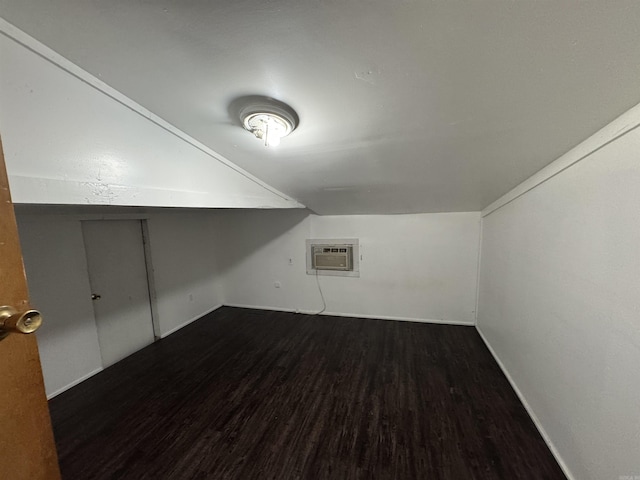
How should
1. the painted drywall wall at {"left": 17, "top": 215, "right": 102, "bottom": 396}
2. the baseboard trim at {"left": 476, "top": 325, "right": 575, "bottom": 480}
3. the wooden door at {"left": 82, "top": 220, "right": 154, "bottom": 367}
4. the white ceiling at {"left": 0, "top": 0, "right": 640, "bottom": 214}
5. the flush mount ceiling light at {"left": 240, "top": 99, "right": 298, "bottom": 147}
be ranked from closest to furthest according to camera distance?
1. the white ceiling at {"left": 0, "top": 0, "right": 640, "bottom": 214}
2. the flush mount ceiling light at {"left": 240, "top": 99, "right": 298, "bottom": 147}
3. the baseboard trim at {"left": 476, "top": 325, "right": 575, "bottom": 480}
4. the painted drywall wall at {"left": 17, "top": 215, "right": 102, "bottom": 396}
5. the wooden door at {"left": 82, "top": 220, "right": 154, "bottom": 367}

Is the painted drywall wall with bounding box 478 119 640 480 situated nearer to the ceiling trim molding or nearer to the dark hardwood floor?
the ceiling trim molding

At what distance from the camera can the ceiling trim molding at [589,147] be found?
101 cm

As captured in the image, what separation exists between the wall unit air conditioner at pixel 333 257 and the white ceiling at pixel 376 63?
2.26 m

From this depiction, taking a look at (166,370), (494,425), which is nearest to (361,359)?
(494,425)

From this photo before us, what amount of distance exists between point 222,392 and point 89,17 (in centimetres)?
262

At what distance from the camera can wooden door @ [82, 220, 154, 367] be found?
2.68 m

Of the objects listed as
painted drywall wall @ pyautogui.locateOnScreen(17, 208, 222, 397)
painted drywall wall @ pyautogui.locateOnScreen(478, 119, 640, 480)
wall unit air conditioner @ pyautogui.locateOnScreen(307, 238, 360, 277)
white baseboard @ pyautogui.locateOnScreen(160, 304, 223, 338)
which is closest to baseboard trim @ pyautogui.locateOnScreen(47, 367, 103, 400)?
painted drywall wall @ pyautogui.locateOnScreen(17, 208, 222, 397)

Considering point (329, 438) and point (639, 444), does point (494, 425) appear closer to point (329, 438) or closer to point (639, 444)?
point (639, 444)

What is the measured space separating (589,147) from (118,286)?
167 inches

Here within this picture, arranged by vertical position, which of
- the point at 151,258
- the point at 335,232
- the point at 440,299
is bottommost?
the point at 440,299

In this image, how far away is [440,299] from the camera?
11.2ft

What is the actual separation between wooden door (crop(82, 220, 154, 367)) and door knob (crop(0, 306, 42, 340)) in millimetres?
2771

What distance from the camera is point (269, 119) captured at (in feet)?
3.94

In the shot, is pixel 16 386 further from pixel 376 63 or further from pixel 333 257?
pixel 333 257
